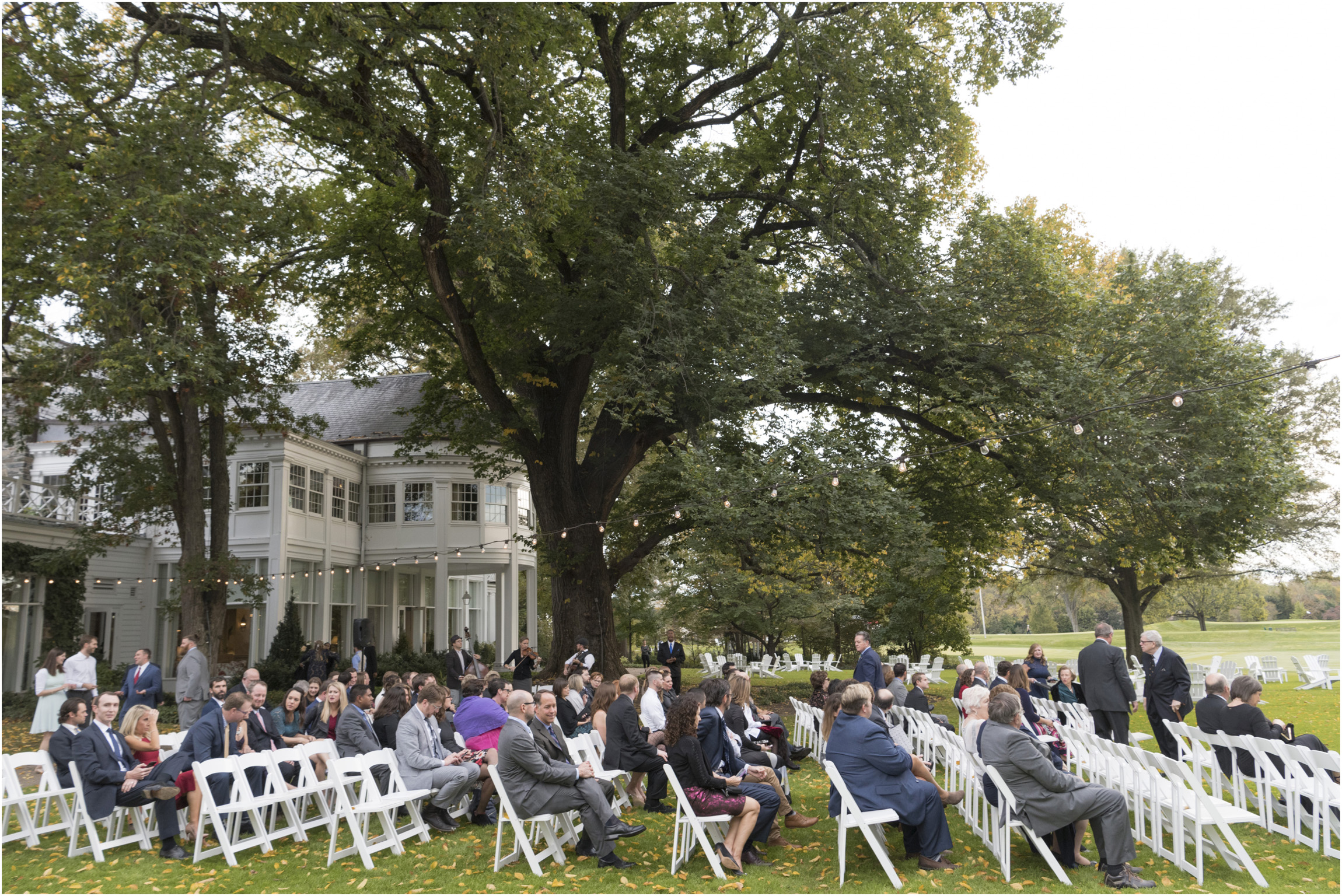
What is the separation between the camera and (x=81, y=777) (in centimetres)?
679

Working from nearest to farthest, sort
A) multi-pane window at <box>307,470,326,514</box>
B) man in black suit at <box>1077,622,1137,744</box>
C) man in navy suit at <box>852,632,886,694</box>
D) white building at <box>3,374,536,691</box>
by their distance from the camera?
man in black suit at <box>1077,622,1137,744</box>
man in navy suit at <box>852,632,886,694</box>
white building at <box>3,374,536,691</box>
multi-pane window at <box>307,470,326,514</box>

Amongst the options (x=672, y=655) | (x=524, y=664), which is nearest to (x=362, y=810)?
(x=524, y=664)

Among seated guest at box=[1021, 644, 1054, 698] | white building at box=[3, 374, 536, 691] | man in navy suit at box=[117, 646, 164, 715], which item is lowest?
seated guest at box=[1021, 644, 1054, 698]

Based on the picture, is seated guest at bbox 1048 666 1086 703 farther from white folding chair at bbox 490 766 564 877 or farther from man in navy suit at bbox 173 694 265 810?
man in navy suit at bbox 173 694 265 810

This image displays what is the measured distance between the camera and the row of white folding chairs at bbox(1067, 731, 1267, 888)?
5871 millimetres

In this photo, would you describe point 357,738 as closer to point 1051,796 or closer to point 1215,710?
point 1051,796

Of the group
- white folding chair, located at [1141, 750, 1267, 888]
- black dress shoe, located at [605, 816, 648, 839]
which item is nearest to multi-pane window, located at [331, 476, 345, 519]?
black dress shoe, located at [605, 816, 648, 839]

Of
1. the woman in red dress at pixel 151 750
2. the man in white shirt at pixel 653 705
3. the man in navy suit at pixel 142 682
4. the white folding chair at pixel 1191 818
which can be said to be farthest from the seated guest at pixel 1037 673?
the man in navy suit at pixel 142 682

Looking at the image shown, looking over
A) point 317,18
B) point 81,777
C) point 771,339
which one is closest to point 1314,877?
point 81,777

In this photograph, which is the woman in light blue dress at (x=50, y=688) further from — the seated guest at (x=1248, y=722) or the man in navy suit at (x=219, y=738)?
the seated guest at (x=1248, y=722)

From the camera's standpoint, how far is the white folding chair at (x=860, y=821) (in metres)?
5.81

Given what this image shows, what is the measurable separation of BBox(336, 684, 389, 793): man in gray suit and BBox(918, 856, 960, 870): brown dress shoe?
440cm

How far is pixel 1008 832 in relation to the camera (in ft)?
19.9

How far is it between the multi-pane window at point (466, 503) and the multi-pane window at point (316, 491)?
4036 mm
